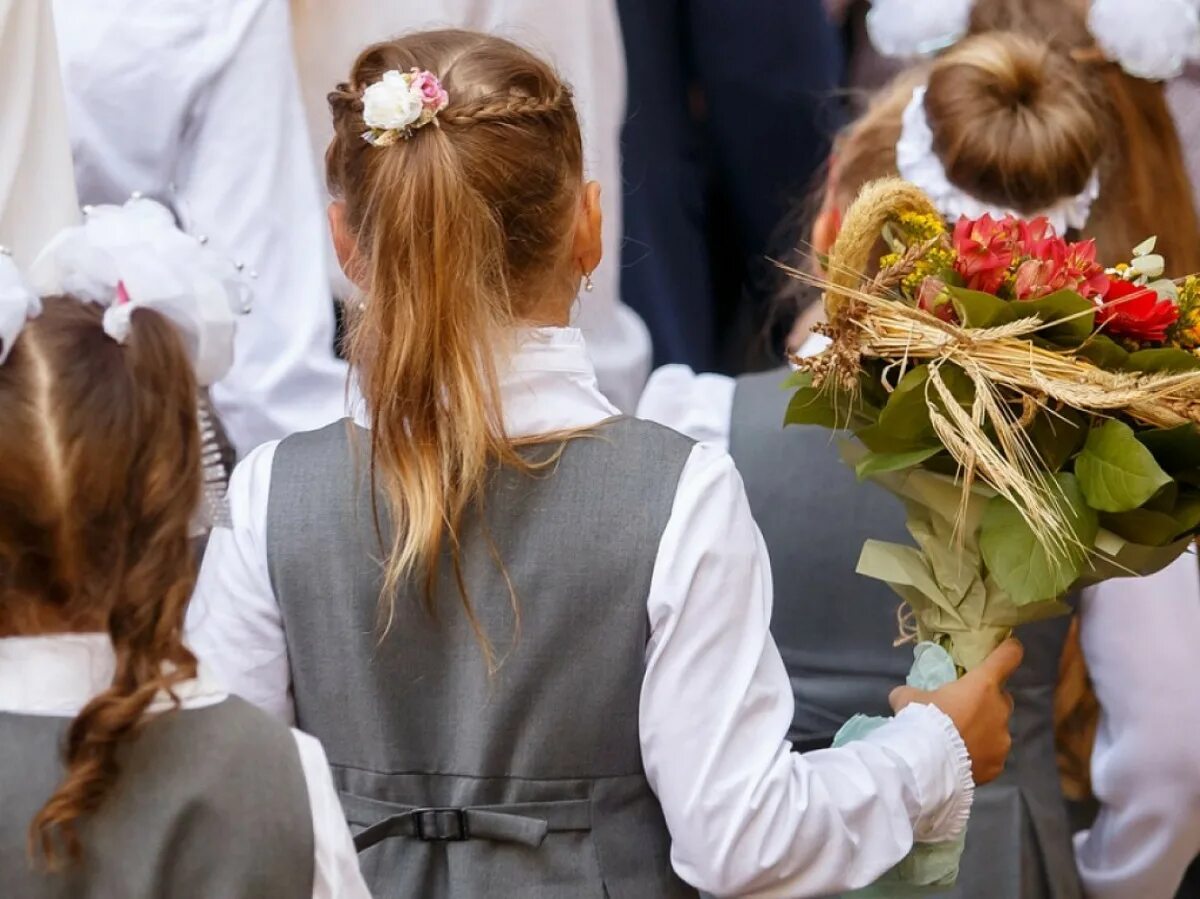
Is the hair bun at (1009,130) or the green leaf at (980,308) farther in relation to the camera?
the hair bun at (1009,130)

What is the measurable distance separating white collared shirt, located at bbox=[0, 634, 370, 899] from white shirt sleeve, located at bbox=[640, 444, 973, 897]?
30 cm

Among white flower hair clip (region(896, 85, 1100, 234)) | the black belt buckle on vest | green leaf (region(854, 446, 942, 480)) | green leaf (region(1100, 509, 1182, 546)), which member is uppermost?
→ white flower hair clip (region(896, 85, 1100, 234))

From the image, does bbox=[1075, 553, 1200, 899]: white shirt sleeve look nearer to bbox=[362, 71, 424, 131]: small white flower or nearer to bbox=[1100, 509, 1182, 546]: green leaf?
bbox=[1100, 509, 1182, 546]: green leaf

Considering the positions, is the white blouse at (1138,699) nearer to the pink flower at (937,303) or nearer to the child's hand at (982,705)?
the child's hand at (982,705)

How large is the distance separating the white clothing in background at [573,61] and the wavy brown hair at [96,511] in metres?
0.98

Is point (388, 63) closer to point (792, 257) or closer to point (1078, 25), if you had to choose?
point (1078, 25)

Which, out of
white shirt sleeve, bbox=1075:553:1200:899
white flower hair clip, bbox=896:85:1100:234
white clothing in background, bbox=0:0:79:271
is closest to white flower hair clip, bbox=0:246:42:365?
white clothing in background, bbox=0:0:79:271

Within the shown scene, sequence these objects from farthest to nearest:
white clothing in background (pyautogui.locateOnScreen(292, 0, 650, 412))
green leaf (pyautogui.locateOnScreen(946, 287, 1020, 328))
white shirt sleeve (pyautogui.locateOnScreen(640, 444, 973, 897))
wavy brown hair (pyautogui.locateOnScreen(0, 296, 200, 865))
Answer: white clothing in background (pyautogui.locateOnScreen(292, 0, 650, 412)), green leaf (pyautogui.locateOnScreen(946, 287, 1020, 328)), white shirt sleeve (pyautogui.locateOnScreen(640, 444, 973, 897)), wavy brown hair (pyautogui.locateOnScreen(0, 296, 200, 865))

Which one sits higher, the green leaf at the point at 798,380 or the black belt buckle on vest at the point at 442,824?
the green leaf at the point at 798,380

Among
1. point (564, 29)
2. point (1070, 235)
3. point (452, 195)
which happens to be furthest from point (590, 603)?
point (564, 29)

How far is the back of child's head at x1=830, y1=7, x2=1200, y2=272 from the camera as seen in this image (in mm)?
2049

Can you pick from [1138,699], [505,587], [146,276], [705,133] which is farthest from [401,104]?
[705,133]

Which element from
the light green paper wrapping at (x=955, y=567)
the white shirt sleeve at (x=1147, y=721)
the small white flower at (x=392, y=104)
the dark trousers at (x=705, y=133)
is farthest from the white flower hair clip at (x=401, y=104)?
the dark trousers at (x=705, y=133)

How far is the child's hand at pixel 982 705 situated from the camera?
1.64m
